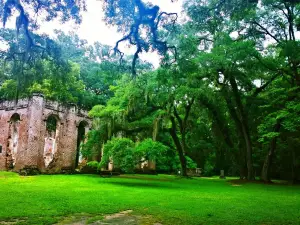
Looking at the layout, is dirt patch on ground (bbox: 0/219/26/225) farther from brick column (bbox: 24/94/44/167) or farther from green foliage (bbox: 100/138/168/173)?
brick column (bbox: 24/94/44/167)

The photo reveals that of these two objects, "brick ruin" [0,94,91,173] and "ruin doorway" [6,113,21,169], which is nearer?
"brick ruin" [0,94,91,173]

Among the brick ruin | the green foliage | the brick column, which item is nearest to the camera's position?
the green foliage

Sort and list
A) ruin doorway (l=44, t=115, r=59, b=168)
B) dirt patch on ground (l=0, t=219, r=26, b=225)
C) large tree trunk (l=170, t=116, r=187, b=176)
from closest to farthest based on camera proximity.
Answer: dirt patch on ground (l=0, t=219, r=26, b=225), large tree trunk (l=170, t=116, r=187, b=176), ruin doorway (l=44, t=115, r=59, b=168)

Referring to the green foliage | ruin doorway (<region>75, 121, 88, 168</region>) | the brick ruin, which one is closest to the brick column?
the brick ruin

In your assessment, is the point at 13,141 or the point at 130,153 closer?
the point at 130,153

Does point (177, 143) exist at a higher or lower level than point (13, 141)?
lower

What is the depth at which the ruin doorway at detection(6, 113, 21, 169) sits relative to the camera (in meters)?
24.7

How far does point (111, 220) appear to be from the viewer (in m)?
6.62

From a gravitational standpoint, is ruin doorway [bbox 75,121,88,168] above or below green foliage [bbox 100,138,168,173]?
above

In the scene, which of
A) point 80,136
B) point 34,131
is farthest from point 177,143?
point 34,131

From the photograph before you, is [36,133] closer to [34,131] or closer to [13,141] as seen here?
[34,131]

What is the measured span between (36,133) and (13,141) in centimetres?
347

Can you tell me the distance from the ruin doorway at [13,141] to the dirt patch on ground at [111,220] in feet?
64.9

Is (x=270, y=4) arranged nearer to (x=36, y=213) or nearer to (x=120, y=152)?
(x=120, y=152)
